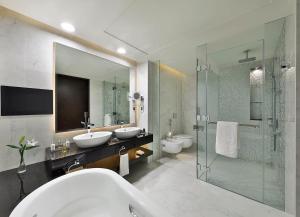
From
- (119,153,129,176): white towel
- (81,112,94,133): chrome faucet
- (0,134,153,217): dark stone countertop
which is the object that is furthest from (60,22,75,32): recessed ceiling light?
(119,153,129,176): white towel

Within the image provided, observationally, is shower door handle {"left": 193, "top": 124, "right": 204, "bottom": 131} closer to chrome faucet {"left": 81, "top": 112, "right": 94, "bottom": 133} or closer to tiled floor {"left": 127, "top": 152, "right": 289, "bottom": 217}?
tiled floor {"left": 127, "top": 152, "right": 289, "bottom": 217}

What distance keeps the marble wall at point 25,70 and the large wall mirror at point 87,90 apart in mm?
137

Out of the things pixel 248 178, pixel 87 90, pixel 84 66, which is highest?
pixel 84 66

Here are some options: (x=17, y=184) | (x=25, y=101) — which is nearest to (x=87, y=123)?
(x=25, y=101)

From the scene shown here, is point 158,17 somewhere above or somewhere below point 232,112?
above

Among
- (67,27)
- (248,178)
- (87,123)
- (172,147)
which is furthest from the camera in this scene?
(172,147)

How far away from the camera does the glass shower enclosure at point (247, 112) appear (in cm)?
180

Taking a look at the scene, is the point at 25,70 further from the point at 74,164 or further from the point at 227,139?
the point at 227,139

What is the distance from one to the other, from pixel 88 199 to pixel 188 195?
1.40 meters

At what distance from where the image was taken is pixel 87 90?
2.29 meters

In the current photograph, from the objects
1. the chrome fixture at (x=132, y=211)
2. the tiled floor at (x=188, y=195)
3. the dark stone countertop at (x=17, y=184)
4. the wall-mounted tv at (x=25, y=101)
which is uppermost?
the wall-mounted tv at (x=25, y=101)

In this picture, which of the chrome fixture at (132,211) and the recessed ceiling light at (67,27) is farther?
the recessed ceiling light at (67,27)

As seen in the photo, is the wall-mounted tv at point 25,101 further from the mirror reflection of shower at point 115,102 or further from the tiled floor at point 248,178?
the tiled floor at point 248,178

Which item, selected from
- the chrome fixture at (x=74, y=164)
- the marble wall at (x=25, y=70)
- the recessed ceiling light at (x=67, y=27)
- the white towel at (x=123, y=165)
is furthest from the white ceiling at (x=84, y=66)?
the white towel at (x=123, y=165)
